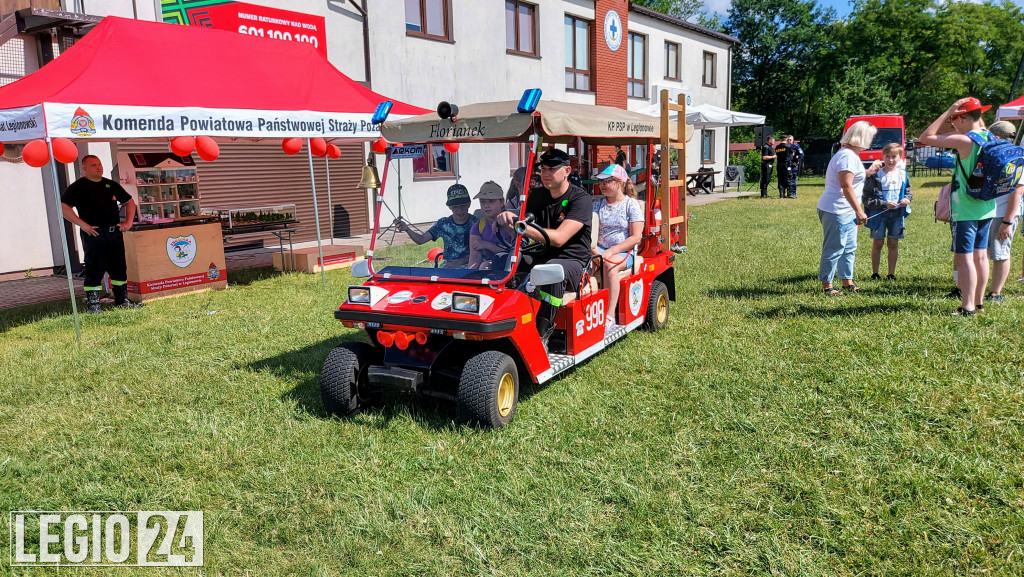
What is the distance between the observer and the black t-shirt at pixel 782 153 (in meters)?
21.5

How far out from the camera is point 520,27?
19188mm

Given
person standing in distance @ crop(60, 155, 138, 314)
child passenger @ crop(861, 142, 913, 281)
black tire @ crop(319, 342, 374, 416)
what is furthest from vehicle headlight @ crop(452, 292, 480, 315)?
person standing in distance @ crop(60, 155, 138, 314)

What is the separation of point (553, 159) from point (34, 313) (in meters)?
7.09

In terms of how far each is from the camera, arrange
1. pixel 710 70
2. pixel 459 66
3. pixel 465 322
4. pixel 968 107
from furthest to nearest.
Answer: pixel 710 70
pixel 459 66
pixel 968 107
pixel 465 322

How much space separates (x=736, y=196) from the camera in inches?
961

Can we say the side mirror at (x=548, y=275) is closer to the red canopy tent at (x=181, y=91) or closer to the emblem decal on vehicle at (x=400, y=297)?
the emblem decal on vehicle at (x=400, y=297)

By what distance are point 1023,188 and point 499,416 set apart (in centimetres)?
503

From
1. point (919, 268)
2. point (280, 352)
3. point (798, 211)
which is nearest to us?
point (280, 352)

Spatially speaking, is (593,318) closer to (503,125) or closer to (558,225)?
(558,225)

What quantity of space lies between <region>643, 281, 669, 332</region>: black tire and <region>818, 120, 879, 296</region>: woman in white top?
1.90 meters

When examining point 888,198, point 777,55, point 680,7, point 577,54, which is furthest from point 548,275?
point 680,7

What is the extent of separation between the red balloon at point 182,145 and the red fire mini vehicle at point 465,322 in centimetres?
389

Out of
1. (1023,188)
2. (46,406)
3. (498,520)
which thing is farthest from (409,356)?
(1023,188)

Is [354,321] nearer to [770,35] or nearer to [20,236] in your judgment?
[20,236]
